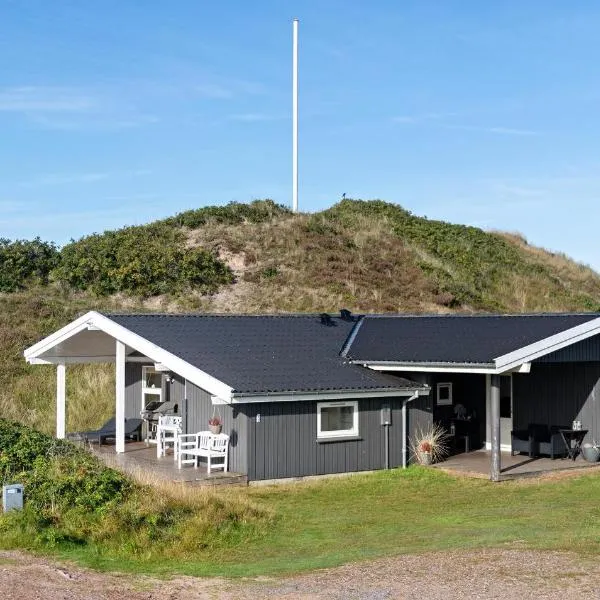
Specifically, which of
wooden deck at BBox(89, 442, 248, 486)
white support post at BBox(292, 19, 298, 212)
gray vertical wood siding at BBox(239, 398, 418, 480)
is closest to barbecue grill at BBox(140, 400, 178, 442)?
wooden deck at BBox(89, 442, 248, 486)

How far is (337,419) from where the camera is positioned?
18.5 meters

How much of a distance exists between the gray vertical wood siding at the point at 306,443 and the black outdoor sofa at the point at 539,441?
2838mm

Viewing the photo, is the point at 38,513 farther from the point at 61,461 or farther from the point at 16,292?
the point at 16,292

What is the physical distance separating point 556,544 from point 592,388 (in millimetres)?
9670

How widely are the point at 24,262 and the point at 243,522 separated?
29.2 metres

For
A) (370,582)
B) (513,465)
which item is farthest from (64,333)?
(370,582)

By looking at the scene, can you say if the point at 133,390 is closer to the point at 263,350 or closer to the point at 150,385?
the point at 150,385

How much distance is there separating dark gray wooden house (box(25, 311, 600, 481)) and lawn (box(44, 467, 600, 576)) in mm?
850

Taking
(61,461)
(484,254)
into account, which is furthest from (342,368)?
(484,254)

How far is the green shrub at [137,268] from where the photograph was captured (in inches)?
1494

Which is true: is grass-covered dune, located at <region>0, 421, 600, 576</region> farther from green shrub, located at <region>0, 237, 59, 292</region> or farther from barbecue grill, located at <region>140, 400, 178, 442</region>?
green shrub, located at <region>0, 237, 59, 292</region>

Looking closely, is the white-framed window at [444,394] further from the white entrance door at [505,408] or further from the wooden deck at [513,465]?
the wooden deck at [513,465]

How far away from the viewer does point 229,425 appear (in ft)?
58.9

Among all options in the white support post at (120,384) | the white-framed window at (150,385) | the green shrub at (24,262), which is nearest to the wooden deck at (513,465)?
the white support post at (120,384)
